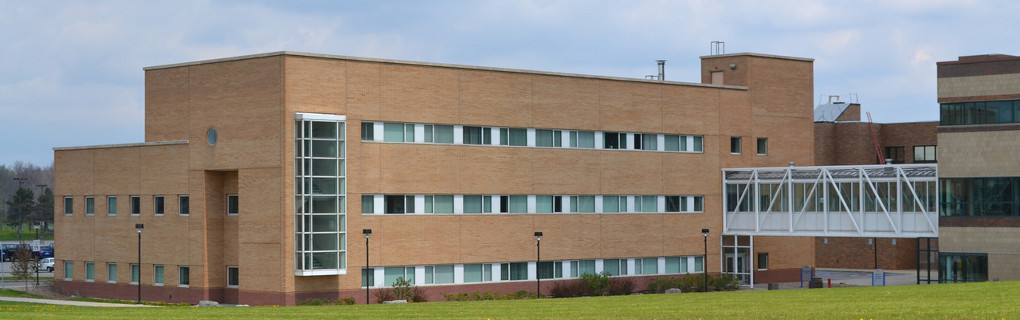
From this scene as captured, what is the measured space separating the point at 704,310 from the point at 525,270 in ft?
89.8

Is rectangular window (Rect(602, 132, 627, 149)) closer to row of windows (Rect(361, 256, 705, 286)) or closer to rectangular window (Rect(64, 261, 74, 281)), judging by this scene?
row of windows (Rect(361, 256, 705, 286))

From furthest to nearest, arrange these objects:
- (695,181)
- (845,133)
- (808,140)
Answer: (845,133) → (808,140) → (695,181)

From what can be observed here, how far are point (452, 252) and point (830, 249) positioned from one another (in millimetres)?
37657

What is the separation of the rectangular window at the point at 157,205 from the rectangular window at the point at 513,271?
1567 cm

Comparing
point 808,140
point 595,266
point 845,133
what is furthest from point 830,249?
point 595,266

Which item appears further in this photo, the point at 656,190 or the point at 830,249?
the point at 830,249

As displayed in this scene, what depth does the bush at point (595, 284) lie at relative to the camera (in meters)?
62.8

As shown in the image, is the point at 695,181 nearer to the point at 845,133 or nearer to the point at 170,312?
the point at 845,133

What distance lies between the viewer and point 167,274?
195 ft

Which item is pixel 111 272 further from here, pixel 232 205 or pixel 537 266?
pixel 537 266

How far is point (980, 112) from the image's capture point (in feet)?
191

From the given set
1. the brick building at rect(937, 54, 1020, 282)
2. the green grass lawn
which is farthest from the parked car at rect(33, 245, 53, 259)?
the green grass lawn

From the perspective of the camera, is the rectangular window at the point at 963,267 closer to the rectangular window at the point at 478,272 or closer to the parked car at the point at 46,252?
the rectangular window at the point at 478,272

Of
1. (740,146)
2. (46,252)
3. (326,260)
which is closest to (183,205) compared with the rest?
(326,260)
